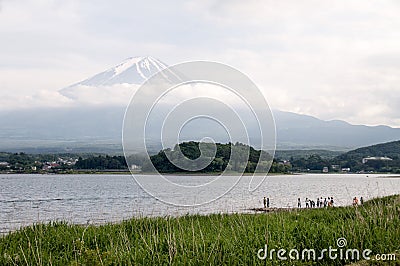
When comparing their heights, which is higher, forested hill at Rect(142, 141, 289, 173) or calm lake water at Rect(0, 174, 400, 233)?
forested hill at Rect(142, 141, 289, 173)

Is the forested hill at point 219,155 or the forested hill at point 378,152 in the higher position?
the forested hill at point 378,152

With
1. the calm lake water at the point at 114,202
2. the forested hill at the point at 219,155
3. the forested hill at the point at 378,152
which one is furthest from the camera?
the forested hill at the point at 378,152

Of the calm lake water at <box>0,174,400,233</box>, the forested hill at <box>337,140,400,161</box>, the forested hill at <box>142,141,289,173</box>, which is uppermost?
the forested hill at <box>337,140,400,161</box>

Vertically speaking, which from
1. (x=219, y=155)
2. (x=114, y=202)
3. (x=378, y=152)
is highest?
(x=378, y=152)

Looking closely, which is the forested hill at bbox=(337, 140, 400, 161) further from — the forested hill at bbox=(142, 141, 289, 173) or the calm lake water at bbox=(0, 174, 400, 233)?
the forested hill at bbox=(142, 141, 289, 173)

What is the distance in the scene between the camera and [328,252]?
27.0 ft

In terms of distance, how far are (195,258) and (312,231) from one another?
2.76 metres

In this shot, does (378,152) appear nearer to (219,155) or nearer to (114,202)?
(114,202)

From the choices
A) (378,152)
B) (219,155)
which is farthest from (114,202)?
(378,152)

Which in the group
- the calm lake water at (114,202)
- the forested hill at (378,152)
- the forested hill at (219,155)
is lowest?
the calm lake water at (114,202)

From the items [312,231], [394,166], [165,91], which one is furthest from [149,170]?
[394,166]

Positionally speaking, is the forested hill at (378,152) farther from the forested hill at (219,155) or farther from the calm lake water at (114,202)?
the forested hill at (219,155)

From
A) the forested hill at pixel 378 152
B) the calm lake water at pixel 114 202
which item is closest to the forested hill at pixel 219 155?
the calm lake water at pixel 114 202

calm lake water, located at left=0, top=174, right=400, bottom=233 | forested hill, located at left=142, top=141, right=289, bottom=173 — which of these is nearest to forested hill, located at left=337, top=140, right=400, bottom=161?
calm lake water, located at left=0, top=174, right=400, bottom=233
